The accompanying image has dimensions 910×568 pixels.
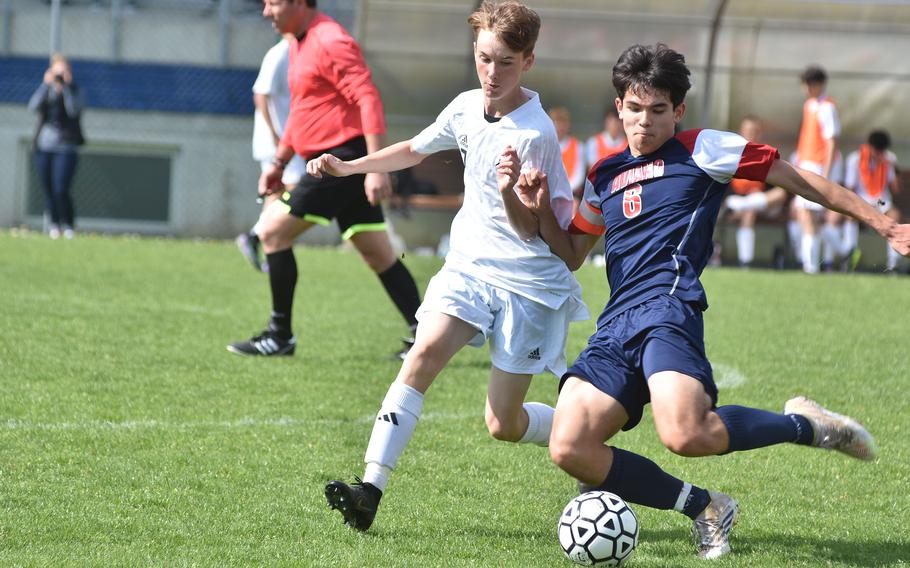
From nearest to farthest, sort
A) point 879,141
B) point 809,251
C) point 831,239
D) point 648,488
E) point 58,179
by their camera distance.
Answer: point 648,488 → point 809,251 → point 831,239 → point 879,141 → point 58,179

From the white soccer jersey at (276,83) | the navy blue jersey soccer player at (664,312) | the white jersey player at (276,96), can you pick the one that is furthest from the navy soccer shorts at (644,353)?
the white soccer jersey at (276,83)

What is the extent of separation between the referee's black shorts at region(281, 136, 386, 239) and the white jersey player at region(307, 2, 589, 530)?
106 inches

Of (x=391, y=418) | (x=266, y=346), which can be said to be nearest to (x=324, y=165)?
(x=391, y=418)

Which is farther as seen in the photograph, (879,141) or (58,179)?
(58,179)

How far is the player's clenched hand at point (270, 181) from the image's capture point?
25.0 ft

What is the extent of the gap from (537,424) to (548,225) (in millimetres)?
814

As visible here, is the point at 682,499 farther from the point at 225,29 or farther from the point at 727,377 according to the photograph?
the point at 225,29

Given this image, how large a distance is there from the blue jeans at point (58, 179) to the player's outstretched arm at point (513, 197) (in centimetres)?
1277

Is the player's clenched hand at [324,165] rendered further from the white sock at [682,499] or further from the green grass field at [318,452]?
the white sock at [682,499]

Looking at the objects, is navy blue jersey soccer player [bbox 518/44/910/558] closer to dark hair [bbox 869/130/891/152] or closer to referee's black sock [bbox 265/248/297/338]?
referee's black sock [bbox 265/248/297/338]

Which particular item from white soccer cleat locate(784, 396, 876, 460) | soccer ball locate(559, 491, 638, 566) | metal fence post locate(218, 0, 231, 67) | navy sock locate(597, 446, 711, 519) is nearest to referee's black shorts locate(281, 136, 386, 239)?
navy sock locate(597, 446, 711, 519)

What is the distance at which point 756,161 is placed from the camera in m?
4.18

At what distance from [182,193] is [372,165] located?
45.4ft

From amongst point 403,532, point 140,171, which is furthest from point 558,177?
point 140,171
